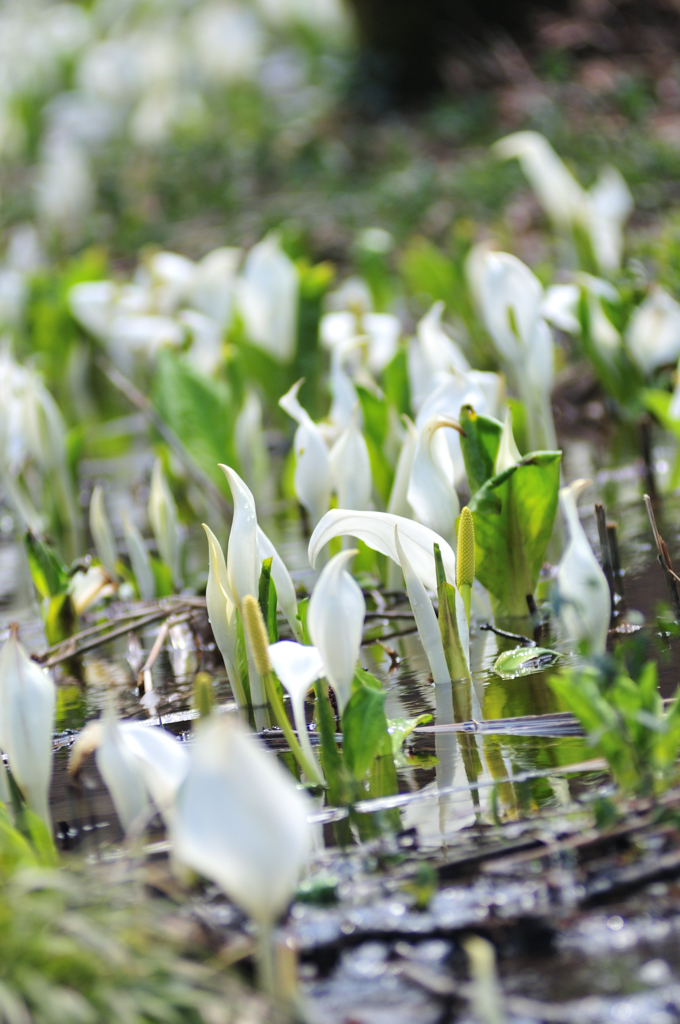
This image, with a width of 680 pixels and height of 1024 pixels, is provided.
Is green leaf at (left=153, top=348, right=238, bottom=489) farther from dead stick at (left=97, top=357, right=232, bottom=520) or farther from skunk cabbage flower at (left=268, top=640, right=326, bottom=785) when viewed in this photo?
skunk cabbage flower at (left=268, top=640, right=326, bottom=785)

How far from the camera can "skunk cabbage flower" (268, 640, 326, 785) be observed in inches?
39.2

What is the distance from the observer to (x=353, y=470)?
165cm

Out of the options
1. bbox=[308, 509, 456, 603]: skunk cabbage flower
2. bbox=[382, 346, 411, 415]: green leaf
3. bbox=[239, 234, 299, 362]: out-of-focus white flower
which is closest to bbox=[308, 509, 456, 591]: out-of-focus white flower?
bbox=[308, 509, 456, 603]: skunk cabbage flower

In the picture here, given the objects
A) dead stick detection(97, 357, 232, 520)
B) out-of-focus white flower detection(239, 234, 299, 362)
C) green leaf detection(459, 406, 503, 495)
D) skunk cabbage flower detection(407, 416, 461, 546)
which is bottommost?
skunk cabbage flower detection(407, 416, 461, 546)

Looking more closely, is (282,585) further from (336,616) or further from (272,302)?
(272,302)

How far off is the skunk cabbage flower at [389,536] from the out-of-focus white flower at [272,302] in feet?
6.10

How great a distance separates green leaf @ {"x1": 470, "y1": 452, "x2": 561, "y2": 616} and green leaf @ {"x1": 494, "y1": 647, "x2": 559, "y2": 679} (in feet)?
0.45

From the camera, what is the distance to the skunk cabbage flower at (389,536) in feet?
3.95

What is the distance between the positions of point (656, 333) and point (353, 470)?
3.43 ft

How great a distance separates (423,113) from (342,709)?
22.6 feet

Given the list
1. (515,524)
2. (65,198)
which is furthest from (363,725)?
(65,198)

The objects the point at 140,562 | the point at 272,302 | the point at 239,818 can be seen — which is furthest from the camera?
the point at 272,302

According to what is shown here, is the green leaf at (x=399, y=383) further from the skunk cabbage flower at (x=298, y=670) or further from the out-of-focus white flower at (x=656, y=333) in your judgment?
the skunk cabbage flower at (x=298, y=670)

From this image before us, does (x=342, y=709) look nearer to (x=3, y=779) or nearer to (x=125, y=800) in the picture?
(x=125, y=800)
